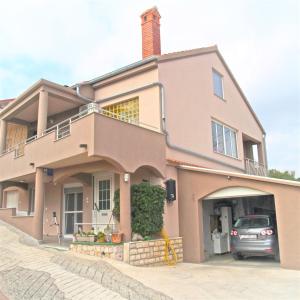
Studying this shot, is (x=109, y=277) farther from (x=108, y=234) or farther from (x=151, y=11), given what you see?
(x=151, y=11)

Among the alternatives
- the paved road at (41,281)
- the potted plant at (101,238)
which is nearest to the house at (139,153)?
the potted plant at (101,238)

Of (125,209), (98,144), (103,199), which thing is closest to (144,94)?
(98,144)

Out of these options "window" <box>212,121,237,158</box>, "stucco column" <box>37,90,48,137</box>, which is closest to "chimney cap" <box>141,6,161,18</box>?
"window" <box>212,121,237,158</box>

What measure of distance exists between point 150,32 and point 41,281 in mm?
12764

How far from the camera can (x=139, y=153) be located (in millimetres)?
12156

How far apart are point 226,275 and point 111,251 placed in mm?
3765

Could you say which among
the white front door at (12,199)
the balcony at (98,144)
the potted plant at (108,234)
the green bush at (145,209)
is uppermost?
the balcony at (98,144)

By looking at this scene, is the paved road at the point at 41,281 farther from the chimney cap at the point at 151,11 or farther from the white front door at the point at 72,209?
the chimney cap at the point at 151,11

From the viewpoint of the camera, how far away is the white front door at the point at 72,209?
15388 mm

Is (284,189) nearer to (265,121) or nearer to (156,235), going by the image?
(156,235)

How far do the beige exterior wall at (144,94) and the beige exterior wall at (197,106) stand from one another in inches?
22.0

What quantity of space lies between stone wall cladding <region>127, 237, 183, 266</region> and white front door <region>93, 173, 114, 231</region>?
243 cm

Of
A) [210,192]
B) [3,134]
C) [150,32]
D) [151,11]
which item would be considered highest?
[151,11]

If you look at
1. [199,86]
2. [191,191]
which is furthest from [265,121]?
[191,191]
